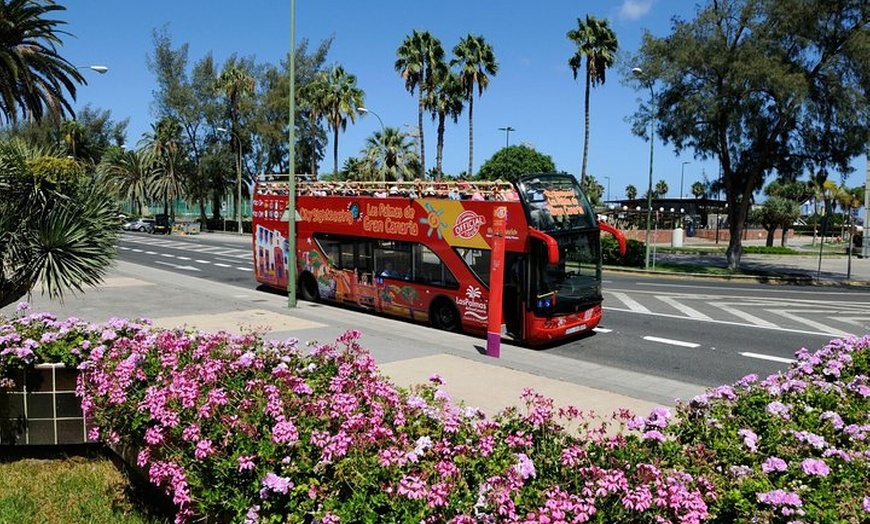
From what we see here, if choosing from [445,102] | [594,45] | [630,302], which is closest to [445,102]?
[445,102]

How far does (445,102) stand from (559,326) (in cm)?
4125

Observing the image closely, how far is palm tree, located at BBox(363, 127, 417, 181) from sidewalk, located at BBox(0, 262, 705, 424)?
3900 cm

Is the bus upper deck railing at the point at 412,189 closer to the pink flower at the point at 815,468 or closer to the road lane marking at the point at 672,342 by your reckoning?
the road lane marking at the point at 672,342

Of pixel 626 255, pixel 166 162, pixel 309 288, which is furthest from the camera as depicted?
pixel 166 162

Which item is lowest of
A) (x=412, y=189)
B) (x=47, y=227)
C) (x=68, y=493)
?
(x=68, y=493)

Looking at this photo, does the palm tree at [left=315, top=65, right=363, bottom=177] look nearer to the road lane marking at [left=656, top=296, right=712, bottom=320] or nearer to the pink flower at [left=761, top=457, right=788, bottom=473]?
the road lane marking at [left=656, top=296, right=712, bottom=320]

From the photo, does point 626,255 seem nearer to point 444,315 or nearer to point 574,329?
point 444,315

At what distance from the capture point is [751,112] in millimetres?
27844

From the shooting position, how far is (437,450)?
11.6 ft

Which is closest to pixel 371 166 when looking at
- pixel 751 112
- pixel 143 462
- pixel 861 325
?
pixel 751 112

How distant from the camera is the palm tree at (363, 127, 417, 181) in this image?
193ft

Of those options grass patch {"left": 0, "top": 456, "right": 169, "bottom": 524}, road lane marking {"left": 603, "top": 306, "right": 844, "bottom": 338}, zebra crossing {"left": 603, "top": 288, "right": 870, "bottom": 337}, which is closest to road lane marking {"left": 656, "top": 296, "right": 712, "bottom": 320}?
zebra crossing {"left": 603, "top": 288, "right": 870, "bottom": 337}

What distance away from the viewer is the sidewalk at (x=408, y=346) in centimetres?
871

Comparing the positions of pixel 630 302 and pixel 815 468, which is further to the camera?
pixel 630 302
